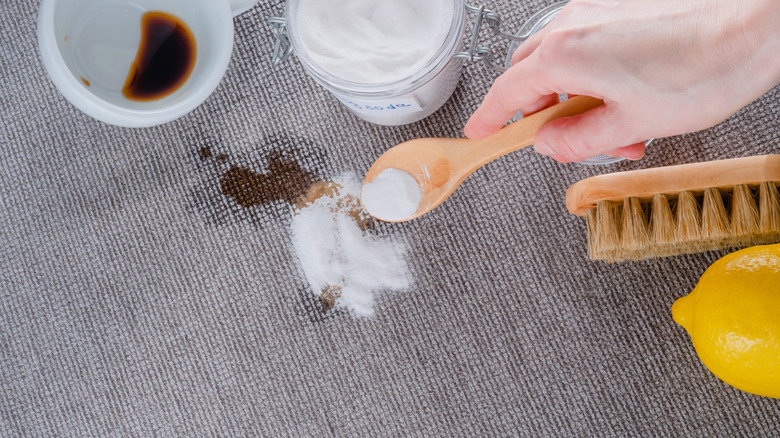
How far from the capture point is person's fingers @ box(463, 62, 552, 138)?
433 mm

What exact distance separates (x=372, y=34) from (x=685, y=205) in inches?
12.0

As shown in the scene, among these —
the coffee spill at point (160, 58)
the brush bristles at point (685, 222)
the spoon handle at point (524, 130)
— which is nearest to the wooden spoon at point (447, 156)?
the spoon handle at point (524, 130)

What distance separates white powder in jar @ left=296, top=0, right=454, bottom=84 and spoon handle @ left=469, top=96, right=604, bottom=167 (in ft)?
0.29

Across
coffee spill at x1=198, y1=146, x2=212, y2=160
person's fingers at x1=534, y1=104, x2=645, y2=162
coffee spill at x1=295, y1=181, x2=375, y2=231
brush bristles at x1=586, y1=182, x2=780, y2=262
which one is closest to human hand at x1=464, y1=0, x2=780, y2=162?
person's fingers at x1=534, y1=104, x2=645, y2=162

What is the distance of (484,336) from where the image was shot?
23.5 inches

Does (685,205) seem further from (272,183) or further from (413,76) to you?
(272,183)

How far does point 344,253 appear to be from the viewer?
62 cm

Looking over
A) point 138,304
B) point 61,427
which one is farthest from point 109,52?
point 61,427

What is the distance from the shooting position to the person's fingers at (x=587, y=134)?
1.41 ft

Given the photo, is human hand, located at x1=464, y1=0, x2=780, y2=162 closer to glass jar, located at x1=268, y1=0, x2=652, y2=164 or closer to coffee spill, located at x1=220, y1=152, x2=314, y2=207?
Result: glass jar, located at x1=268, y1=0, x2=652, y2=164

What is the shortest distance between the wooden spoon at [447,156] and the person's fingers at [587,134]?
0.07 feet

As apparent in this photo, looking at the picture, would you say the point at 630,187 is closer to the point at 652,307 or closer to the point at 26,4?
the point at 652,307

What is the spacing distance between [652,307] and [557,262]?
10cm

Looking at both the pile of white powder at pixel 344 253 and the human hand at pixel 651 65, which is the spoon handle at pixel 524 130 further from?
the pile of white powder at pixel 344 253
